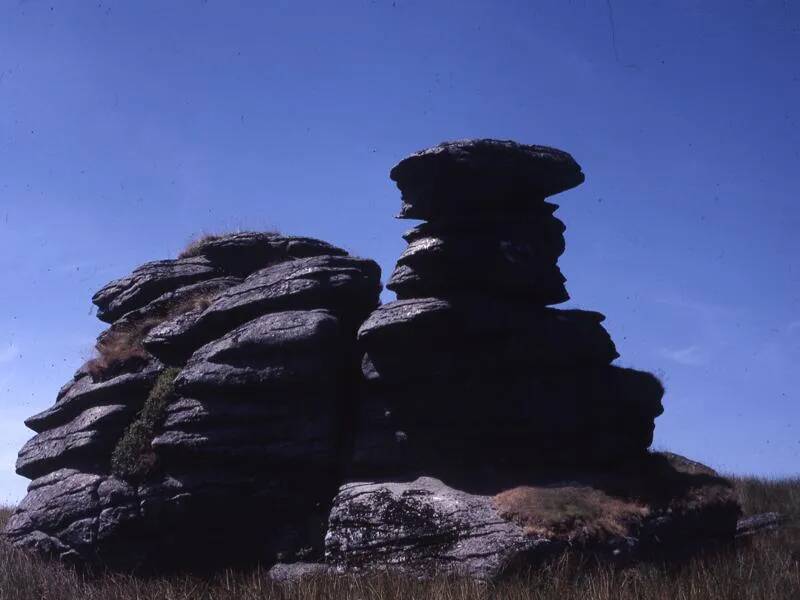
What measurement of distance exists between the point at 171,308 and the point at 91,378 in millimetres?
3106

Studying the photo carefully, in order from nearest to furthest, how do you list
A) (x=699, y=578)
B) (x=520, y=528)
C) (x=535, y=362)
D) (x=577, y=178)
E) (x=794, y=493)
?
(x=699, y=578), (x=520, y=528), (x=535, y=362), (x=577, y=178), (x=794, y=493)

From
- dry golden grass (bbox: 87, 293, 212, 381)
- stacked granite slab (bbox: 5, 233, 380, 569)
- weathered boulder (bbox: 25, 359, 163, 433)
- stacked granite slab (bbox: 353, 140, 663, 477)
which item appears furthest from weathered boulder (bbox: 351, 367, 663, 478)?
dry golden grass (bbox: 87, 293, 212, 381)

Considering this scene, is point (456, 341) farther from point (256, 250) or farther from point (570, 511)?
point (256, 250)

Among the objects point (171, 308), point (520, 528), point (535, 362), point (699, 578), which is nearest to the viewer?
point (699, 578)

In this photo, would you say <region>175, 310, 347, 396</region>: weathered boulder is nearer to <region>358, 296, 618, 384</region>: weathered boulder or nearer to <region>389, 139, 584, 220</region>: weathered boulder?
<region>358, 296, 618, 384</region>: weathered boulder

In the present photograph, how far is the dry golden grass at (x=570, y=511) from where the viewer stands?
18188 mm

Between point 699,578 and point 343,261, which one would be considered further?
point 343,261

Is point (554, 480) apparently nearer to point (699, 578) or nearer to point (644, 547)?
point (644, 547)

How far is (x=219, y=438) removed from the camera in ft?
70.9

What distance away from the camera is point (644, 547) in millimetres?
19047

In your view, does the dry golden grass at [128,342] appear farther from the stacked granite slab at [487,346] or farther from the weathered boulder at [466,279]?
the stacked granite slab at [487,346]

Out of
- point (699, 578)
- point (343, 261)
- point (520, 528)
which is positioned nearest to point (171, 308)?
point (343, 261)

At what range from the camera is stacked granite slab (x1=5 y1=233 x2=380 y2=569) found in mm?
21359

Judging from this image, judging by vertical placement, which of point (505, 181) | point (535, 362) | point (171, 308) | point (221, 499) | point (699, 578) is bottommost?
point (699, 578)
